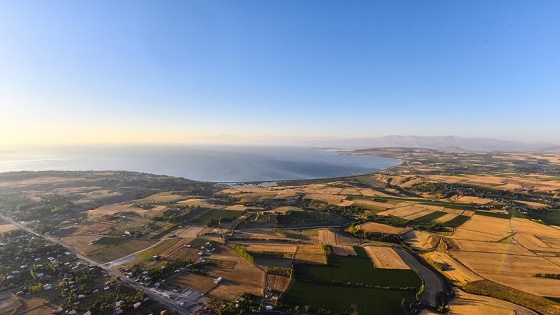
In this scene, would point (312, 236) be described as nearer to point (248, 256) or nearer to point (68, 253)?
point (248, 256)

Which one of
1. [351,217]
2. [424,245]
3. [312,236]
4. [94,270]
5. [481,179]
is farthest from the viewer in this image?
[481,179]

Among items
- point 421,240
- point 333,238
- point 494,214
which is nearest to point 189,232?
point 333,238

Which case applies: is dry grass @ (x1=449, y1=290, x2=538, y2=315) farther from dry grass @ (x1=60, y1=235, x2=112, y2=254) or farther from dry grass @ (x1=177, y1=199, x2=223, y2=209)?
dry grass @ (x1=177, y1=199, x2=223, y2=209)

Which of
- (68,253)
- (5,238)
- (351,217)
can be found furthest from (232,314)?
(5,238)

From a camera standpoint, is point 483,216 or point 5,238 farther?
point 483,216

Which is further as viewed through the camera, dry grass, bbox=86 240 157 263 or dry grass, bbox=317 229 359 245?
dry grass, bbox=317 229 359 245

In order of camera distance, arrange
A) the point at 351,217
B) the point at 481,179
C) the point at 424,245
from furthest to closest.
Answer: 1. the point at 481,179
2. the point at 351,217
3. the point at 424,245

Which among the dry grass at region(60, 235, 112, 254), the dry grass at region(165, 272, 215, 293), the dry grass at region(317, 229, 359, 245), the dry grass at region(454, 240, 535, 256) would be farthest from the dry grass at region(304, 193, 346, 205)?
the dry grass at region(60, 235, 112, 254)
